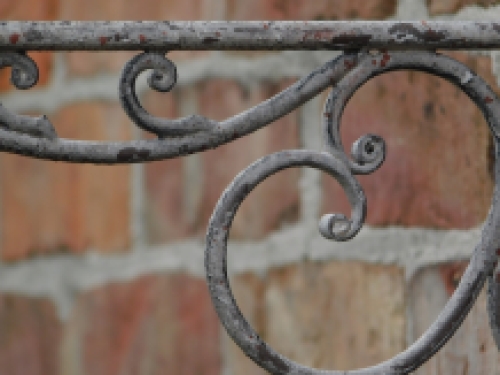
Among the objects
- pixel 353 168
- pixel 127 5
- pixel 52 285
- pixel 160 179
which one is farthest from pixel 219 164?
pixel 353 168

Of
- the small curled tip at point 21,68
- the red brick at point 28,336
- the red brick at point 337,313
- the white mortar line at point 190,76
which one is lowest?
the red brick at point 28,336

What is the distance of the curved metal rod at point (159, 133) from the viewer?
391mm

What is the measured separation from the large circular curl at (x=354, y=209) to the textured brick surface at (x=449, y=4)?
142 millimetres

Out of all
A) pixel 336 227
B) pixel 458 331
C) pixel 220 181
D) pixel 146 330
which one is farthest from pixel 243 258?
pixel 336 227

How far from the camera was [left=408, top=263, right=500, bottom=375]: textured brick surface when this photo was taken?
545 mm

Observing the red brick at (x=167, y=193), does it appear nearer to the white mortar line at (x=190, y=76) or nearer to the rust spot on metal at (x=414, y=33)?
the white mortar line at (x=190, y=76)

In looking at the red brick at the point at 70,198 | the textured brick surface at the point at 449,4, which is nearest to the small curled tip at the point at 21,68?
the textured brick surface at the point at 449,4

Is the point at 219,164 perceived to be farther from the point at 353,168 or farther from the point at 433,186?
the point at 353,168

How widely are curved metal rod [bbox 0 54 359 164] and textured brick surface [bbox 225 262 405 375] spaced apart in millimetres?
277

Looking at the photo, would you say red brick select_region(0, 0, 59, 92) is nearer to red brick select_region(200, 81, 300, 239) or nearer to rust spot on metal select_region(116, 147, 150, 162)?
red brick select_region(200, 81, 300, 239)


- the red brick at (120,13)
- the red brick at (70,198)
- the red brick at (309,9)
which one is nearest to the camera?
the red brick at (309,9)

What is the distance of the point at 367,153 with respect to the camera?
1.37 feet

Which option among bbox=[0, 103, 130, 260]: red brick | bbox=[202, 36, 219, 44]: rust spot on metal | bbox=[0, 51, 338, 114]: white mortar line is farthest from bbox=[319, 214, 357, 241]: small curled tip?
bbox=[0, 103, 130, 260]: red brick

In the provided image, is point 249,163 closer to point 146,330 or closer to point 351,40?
point 146,330
